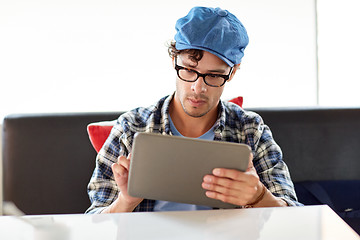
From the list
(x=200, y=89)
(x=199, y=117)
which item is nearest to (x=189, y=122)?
(x=199, y=117)

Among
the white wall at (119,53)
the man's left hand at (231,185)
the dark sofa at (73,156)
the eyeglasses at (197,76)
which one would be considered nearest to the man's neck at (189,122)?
the eyeglasses at (197,76)

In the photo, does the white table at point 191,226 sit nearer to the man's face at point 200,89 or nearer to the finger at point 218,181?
the finger at point 218,181

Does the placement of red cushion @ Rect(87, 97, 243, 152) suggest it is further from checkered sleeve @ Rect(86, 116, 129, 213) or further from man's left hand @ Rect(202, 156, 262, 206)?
man's left hand @ Rect(202, 156, 262, 206)

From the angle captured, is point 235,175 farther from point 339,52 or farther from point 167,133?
point 339,52

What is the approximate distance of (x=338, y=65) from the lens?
9.56ft

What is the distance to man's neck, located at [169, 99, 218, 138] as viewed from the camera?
62.1 inches

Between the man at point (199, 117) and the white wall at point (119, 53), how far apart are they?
1.34m

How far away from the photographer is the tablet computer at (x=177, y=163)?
1.02m

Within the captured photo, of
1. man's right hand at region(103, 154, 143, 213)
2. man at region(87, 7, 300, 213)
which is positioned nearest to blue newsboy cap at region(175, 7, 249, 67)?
man at region(87, 7, 300, 213)

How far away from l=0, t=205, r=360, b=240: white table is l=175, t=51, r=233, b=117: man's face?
0.50m

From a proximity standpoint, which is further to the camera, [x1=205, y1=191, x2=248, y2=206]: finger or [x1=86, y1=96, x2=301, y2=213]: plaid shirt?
[x1=86, y1=96, x2=301, y2=213]: plaid shirt

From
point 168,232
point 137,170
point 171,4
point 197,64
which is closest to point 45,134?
→ point 197,64

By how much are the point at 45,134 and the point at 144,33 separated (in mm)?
1270

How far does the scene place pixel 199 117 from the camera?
1.58 m
